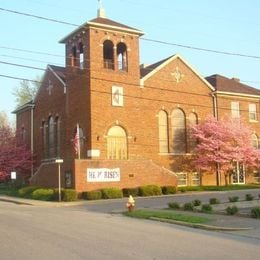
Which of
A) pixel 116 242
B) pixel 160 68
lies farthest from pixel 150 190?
pixel 116 242

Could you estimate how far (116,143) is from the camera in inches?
1677

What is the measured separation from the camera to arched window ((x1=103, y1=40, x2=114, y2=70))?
143 feet

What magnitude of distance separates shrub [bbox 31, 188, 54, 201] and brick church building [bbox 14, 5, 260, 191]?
162 cm

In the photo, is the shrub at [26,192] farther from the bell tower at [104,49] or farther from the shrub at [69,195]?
the bell tower at [104,49]

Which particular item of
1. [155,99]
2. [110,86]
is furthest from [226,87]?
[110,86]

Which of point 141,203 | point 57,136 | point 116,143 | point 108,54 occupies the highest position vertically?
point 108,54

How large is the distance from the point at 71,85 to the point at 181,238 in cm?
3220

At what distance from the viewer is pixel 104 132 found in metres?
41.8

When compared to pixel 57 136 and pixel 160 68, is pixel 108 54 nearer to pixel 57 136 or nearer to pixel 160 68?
pixel 160 68

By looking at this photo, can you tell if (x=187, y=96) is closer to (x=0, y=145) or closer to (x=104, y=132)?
(x=104, y=132)

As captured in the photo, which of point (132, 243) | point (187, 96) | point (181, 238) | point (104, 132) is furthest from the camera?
point (187, 96)

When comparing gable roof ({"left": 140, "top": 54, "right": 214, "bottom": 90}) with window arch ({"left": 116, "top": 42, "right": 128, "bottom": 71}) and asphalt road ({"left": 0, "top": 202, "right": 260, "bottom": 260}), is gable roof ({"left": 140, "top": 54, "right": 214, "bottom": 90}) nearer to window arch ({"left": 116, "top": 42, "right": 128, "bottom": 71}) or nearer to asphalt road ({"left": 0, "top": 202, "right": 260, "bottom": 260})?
window arch ({"left": 116, "top": 42, "right": 128, "bottom": 71})

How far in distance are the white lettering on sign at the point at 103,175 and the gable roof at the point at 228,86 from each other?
15863 mm

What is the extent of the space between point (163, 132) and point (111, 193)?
11.2 metres
